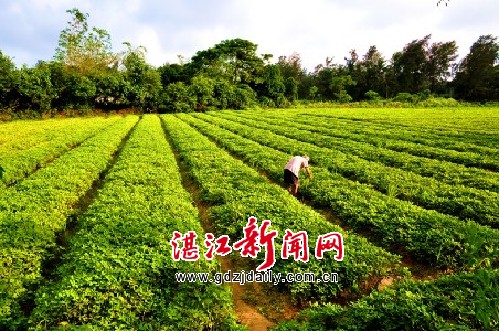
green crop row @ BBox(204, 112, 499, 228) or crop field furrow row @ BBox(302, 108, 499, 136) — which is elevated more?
green crop row @ BBox(204, 112, 499, 228)

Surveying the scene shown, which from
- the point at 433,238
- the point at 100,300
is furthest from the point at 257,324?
the point at 433,238

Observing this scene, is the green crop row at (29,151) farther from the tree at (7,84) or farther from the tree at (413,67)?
the tree at (413,67)

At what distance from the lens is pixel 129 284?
5.71 metres

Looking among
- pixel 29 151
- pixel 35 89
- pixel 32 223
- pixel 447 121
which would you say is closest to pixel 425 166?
pixel 32 223

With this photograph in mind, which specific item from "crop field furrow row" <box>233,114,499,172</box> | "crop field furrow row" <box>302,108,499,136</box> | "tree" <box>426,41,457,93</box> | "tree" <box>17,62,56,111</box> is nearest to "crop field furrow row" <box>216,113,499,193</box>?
"crop field furrow row" <box>233,114,499,172</box>

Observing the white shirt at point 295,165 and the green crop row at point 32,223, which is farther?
the white shirt at point 295,165

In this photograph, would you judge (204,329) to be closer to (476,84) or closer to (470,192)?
(470,192)

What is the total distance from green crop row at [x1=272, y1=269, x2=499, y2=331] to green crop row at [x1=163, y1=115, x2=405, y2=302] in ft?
2.94

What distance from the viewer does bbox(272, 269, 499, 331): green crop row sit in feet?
14.6

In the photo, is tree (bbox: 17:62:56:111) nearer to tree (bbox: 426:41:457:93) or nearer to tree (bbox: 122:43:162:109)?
tree (bbox: 122:43:162:109)

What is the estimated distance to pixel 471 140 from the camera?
71.0 ft

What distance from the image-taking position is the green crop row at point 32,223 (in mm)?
5828

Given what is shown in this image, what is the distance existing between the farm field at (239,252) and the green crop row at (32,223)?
3 centimetres

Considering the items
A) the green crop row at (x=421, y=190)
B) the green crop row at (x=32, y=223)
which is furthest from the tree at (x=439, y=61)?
the green crop row at (x=32, y=223)
